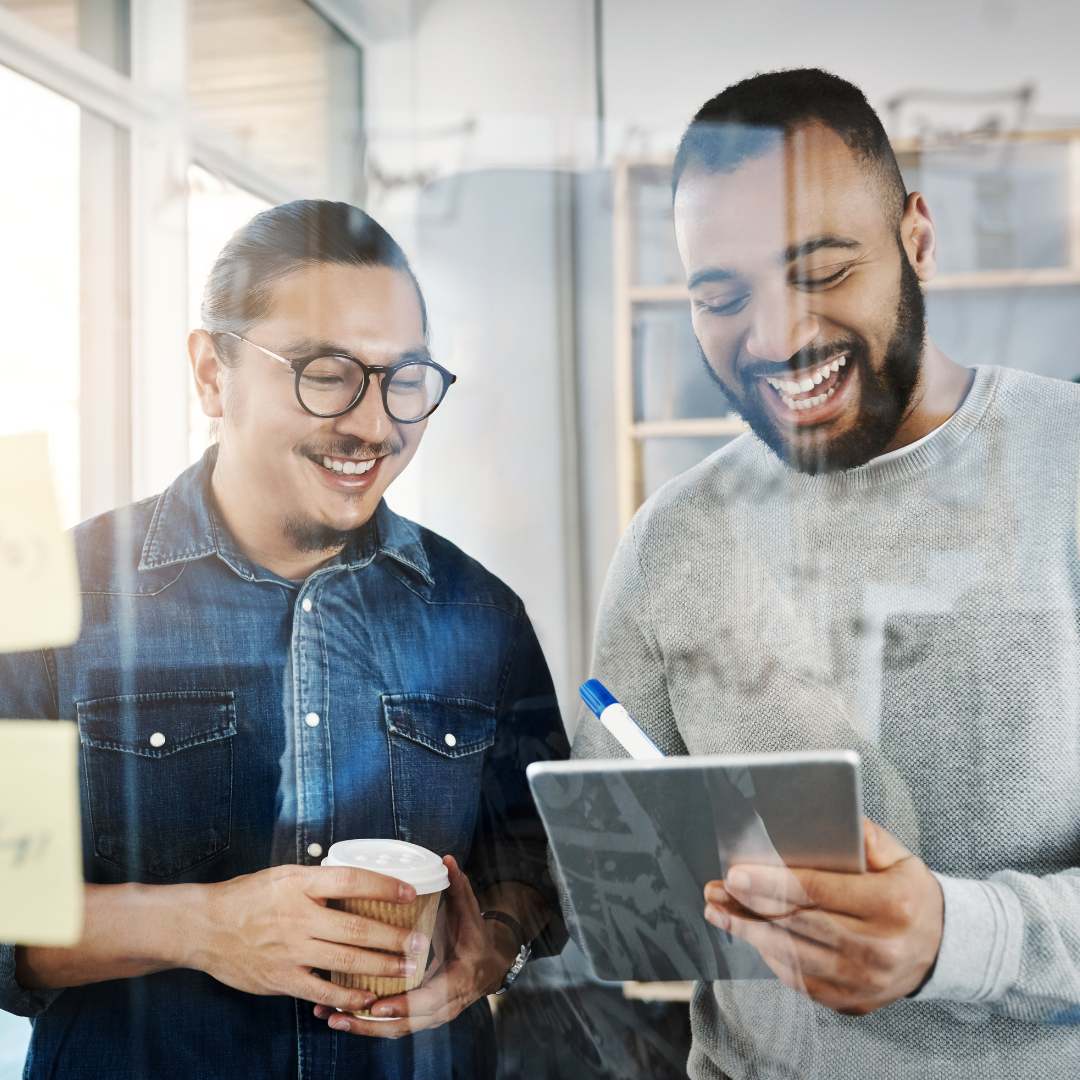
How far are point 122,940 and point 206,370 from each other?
13.4 inches

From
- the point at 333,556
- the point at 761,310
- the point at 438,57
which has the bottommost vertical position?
the point at 333,556

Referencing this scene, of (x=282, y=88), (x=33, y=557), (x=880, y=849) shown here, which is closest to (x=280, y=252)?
(x=282, y=88)

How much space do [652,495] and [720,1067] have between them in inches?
12.0

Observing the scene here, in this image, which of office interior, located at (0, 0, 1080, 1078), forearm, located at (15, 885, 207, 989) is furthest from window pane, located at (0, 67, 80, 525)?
forearm, located at (15, 885, 207, 989)

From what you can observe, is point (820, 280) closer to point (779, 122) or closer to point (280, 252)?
point (779, 122)

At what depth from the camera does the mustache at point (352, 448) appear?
54cm

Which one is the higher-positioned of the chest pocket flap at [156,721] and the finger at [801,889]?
the chest pocket flap at [156,721]

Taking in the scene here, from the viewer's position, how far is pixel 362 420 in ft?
1.79

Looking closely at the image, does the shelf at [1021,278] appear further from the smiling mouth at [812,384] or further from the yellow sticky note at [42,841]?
the yellow sticky note at [42,841]

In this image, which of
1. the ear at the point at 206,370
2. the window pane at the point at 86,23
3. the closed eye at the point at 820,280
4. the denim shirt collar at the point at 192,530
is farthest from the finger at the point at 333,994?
the window pane at the point at 86,23

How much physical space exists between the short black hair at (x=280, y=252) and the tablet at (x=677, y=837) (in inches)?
11.9

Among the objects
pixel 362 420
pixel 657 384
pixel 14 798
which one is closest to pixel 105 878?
pixel 14 798

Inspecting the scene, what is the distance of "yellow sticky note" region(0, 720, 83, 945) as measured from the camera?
22.3 inches

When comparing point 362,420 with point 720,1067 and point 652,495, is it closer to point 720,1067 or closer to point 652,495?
point 652,495
